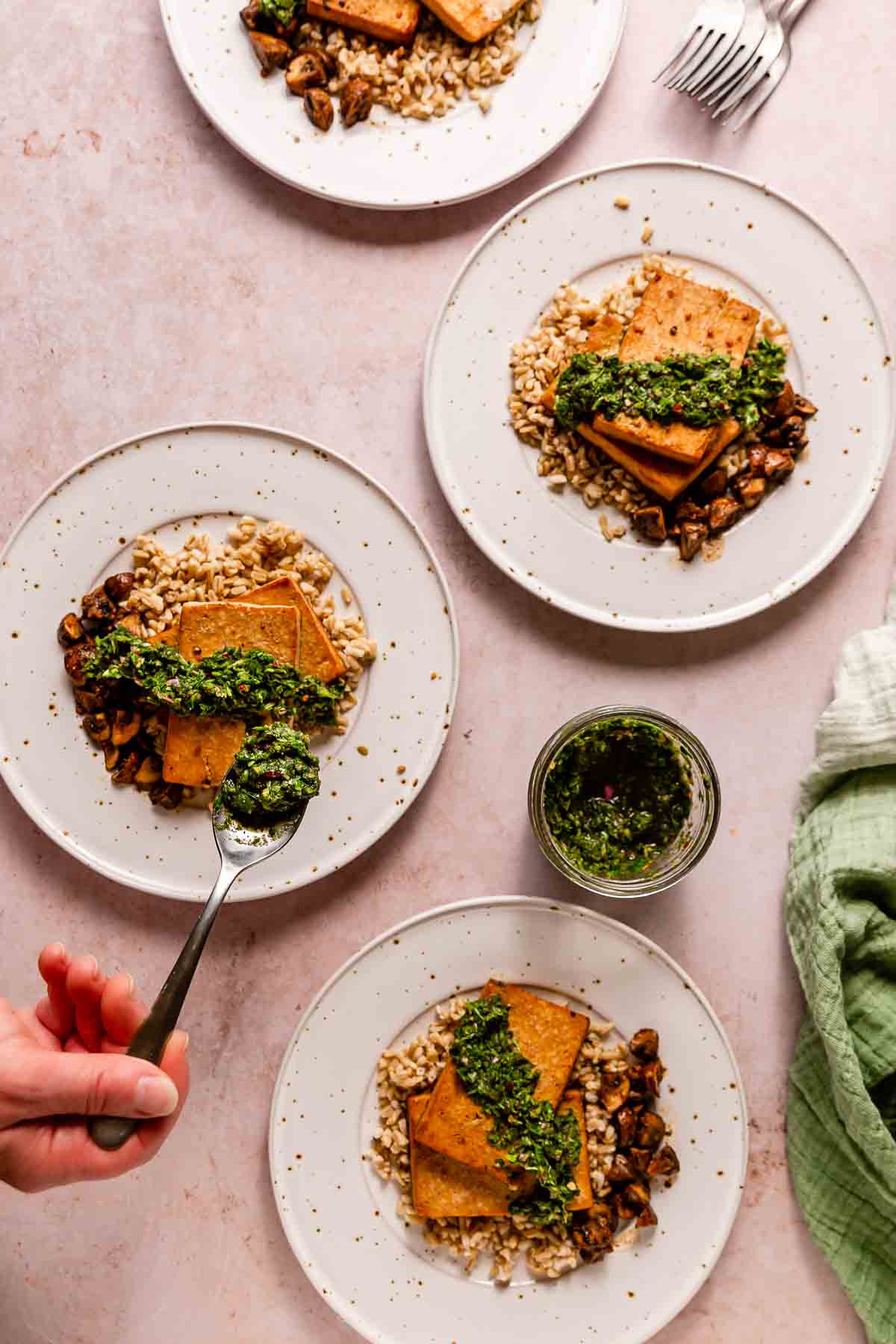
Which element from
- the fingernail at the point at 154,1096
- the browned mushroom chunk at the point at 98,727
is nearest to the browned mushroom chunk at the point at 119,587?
the browned mushroom chunk at the point at 98,727

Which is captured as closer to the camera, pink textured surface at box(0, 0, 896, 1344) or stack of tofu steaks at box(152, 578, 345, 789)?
stack of tofu steaks at box(152, 578, 345, 789)

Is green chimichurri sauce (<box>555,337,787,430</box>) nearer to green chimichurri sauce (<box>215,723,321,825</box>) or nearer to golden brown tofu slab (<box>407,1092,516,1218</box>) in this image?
green chimichurri sauce (<box>215,723,321,825</box>)

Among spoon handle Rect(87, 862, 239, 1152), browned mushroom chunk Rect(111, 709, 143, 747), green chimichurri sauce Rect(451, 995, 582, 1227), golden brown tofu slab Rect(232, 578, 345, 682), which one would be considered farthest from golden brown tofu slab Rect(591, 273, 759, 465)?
spoon handle Rect(87, 862, 239, 1152)

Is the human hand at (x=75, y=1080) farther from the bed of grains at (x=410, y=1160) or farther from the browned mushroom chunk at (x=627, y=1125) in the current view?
the browned mushroom chunk at (x=627, y=1125)

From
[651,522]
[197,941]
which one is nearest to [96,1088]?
[197,941]

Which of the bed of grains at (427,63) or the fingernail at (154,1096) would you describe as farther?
the bed of grains at (427,63)

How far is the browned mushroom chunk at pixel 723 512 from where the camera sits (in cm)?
249

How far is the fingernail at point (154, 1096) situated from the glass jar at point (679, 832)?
0.91 meters

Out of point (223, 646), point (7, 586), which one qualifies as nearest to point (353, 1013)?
point (223, 646)

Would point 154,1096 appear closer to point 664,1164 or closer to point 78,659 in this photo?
point 78,659

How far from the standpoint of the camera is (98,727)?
2.46 meters

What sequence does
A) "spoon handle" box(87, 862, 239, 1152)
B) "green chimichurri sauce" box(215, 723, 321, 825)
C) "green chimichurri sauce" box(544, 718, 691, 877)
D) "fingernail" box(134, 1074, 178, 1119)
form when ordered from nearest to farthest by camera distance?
"fingernail" box(134, 1074, 178, 1119) < "spoon handle" box(87, 862, 239, 1152) < "green chimichurri sauce" box(215, 723, 321, 825) < "green chimichurri sauce" box(544, 718, 691, 877)

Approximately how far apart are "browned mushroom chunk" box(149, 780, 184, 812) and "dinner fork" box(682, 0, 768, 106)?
1.96 meters

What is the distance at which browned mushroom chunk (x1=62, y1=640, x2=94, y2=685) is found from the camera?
2.45m
